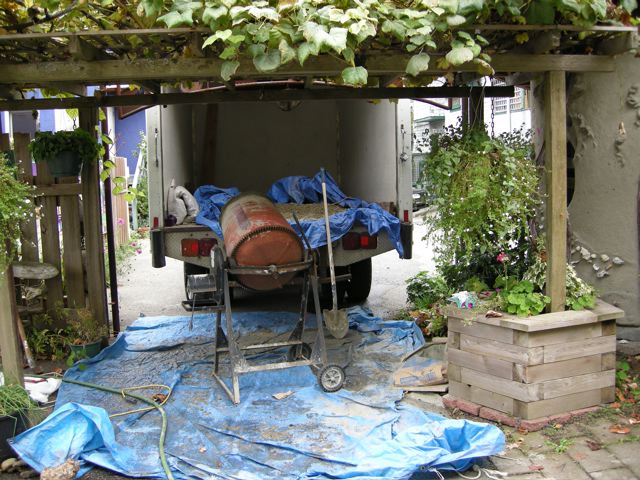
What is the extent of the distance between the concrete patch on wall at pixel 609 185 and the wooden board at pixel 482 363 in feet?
4.68

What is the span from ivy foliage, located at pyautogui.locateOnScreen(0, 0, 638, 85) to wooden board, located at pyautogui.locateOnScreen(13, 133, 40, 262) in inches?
94.4

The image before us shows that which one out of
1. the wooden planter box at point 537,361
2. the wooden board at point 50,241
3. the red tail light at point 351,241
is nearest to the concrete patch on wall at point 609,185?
the wooden planter box at point 537,361

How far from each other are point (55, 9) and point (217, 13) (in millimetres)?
1025

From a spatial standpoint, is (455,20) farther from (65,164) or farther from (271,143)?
(271,143)

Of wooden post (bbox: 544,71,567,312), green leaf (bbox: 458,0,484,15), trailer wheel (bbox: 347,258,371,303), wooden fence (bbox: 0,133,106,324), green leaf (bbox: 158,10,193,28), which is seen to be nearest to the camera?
green leaf (bbox: 158,10,193,28)

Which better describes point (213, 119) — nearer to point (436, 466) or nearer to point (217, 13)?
point (217, 13)

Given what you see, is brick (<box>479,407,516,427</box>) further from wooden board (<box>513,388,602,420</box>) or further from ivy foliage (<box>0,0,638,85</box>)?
ivy foliage (<box>0,0,638,85</box>)

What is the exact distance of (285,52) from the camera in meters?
3.64

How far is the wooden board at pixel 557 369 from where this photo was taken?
4289 millimetres

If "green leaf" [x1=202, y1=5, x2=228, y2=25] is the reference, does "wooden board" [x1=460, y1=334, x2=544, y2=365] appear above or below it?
below

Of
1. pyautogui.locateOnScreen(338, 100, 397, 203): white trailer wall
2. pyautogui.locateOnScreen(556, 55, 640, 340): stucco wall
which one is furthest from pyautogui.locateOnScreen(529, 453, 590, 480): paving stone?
pyautogui.locateOnScreen(338, 100, 397, 203): white trailer wall

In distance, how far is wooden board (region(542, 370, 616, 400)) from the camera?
14.3 feet

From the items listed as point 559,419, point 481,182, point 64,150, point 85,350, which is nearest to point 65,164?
point 64,150

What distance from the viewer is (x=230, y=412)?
15.6 ft
